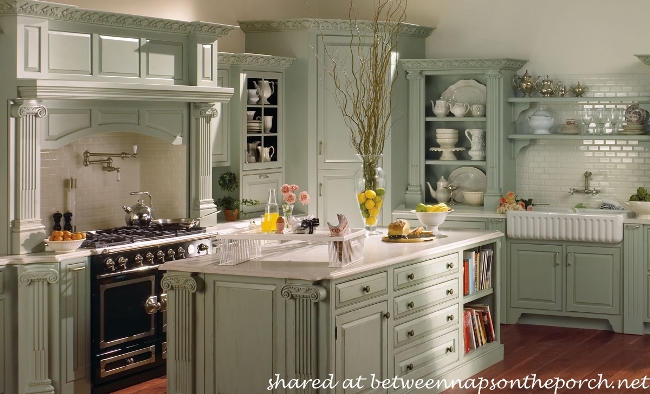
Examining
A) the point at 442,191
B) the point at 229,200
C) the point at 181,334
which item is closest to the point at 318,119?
the point at 229,200

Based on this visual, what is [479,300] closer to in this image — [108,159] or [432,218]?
[432,218]

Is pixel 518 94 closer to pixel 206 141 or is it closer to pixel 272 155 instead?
pixel 272 155

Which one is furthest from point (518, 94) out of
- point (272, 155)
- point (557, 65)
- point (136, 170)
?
point (136, 170)

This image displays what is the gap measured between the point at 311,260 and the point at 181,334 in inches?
34.1

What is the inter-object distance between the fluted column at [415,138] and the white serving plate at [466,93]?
31 centimetres

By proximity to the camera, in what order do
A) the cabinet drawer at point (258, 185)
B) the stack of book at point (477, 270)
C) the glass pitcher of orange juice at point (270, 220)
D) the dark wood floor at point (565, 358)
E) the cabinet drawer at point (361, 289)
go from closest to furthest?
1. the cabinet drawer at point (361, 289)
2. the glass pitcher of orange juice at point (270, 220)
3. the dark wood floor at point (565, 358)
4. the stack of book at point (477, 270)
5. the cabinet drawer at point (258, 185)

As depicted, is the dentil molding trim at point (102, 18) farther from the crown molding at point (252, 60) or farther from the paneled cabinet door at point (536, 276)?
the paneled cabinet door at point (536, 276)

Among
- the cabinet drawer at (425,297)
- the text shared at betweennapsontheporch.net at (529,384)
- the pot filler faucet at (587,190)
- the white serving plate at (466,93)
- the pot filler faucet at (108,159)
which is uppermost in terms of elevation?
the white serving plate at (466,93)

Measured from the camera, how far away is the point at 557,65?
9234 millimetres

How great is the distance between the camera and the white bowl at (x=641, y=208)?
8.39 meters

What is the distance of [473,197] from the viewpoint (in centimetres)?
941

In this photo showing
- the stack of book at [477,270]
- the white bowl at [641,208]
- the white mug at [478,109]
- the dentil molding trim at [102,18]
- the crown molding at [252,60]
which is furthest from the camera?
the white mug at [478,109]

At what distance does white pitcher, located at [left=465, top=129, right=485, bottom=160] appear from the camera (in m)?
9.33

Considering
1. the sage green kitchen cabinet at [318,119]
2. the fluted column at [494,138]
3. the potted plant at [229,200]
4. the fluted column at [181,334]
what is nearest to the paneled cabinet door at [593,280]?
the fluted column at [494,138]
